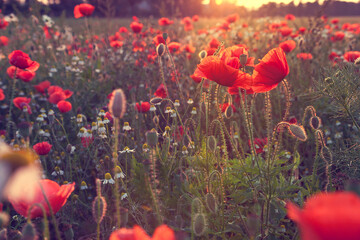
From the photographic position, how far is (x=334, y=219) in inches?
16.3

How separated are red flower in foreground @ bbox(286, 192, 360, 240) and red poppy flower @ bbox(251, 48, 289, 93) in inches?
49.6

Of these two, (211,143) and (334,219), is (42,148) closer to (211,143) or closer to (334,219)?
(211,143)

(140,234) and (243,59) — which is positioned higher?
(243,59)

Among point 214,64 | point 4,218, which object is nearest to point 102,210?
point 4,218

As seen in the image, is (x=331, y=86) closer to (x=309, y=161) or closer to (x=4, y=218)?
(x=309, y=161)

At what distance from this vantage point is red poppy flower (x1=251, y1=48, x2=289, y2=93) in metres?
1.62

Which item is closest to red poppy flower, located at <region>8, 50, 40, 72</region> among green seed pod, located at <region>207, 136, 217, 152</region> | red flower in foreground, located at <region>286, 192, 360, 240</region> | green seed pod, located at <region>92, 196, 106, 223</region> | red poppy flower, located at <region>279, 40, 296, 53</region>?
green seed pod, located at <region>207, 136, 217, 152</region>

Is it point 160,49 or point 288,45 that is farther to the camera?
point 288,45

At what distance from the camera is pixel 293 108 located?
3762mm

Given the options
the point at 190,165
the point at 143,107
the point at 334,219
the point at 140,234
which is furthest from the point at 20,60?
the point at 334,219

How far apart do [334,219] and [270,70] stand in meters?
1.32

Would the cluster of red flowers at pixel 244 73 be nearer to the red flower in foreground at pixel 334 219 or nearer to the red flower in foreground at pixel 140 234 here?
the red flower in foreground at pixel 140 234

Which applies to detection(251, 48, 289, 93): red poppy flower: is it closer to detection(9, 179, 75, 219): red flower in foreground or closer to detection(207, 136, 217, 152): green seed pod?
detection(207, 136, 217, 152): green seed pod

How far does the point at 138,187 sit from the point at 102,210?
1031mm
